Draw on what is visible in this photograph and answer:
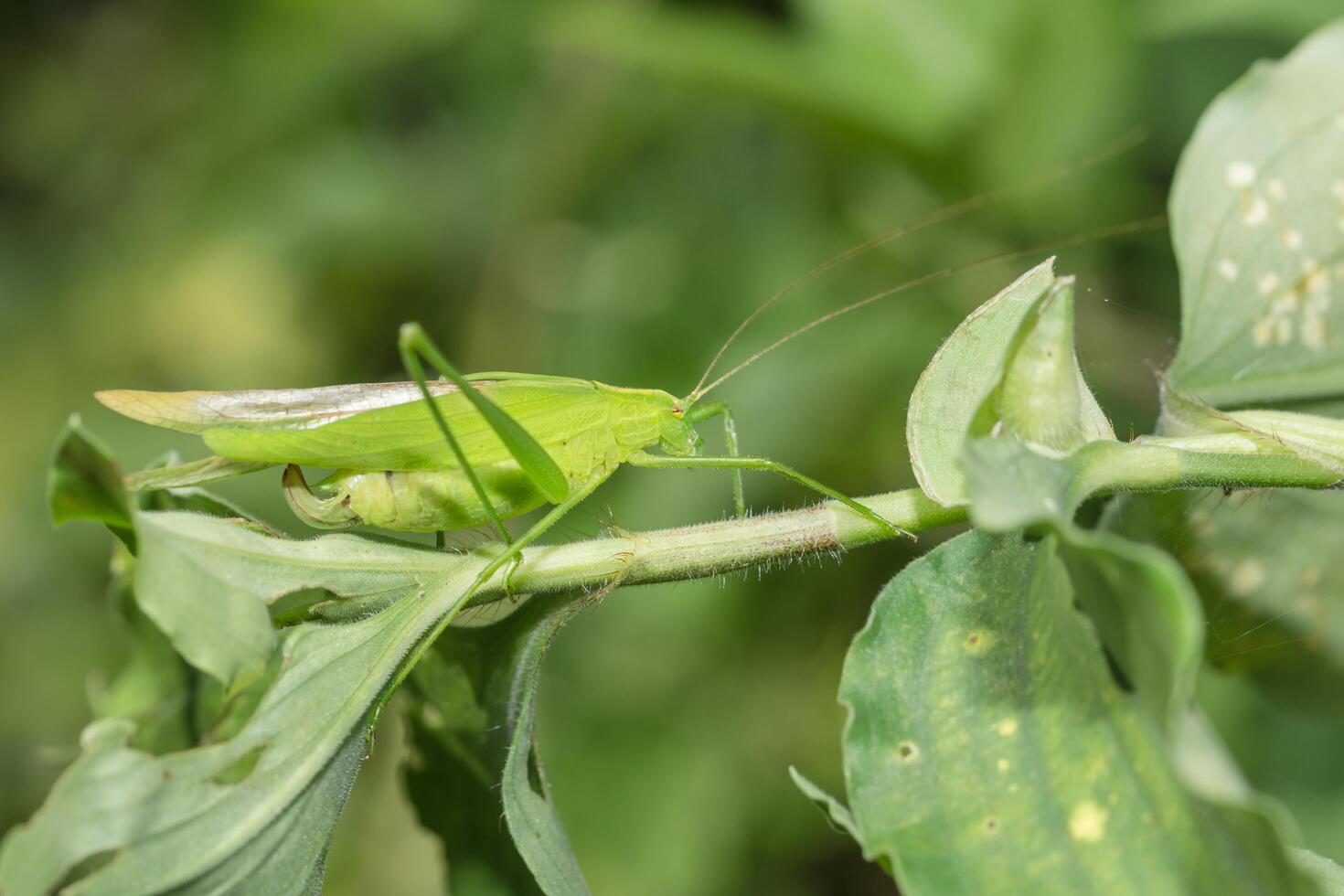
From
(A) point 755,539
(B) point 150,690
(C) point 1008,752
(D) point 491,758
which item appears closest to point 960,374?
(A) point 755,539

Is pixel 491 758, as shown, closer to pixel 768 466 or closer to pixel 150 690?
pixel 150 690

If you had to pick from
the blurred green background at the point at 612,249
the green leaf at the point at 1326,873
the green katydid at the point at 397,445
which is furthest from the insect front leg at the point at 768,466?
the blurred green background at the point at 612,249

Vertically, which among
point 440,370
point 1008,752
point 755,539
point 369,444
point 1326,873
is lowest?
point 1326,873

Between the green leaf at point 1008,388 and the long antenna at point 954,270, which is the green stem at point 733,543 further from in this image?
the long antenna at point 954,270

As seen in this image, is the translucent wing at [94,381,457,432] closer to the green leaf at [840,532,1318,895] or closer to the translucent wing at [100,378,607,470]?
the translucent wing at [100,378,607,470]

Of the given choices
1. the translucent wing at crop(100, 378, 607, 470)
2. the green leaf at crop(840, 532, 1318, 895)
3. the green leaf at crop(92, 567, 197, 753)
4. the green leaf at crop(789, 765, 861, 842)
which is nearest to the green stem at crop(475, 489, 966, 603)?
the green leaf at crop(840, 532, 1318, 895)
